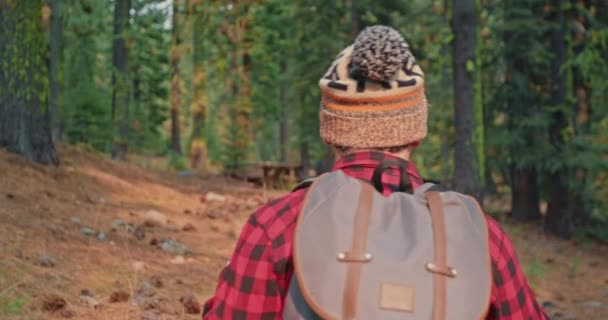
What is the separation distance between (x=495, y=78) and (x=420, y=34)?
261 cm

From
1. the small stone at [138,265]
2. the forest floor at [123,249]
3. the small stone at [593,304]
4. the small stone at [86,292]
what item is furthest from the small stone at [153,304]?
the small stone at [593,304]

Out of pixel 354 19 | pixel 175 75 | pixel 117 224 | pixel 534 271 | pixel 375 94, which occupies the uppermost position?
pixel 354 19

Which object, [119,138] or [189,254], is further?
[119,138]

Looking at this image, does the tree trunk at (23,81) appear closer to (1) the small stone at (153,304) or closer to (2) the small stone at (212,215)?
(2) the small stone at (212,215)

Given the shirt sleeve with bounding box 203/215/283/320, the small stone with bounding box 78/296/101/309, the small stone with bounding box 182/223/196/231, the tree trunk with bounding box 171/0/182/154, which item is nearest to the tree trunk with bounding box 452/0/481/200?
the small stone with bounding box 182/223/196/231

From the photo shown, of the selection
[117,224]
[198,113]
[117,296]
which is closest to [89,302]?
[117,296]

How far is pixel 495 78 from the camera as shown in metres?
17.8

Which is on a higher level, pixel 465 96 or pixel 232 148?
pixel 465 96

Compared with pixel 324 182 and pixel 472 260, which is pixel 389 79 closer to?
pixel 324 182

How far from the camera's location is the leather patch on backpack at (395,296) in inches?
69.5

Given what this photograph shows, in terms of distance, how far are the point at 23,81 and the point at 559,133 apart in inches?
440

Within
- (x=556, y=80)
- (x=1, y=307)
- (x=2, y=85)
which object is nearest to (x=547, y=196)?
(x=556, y=80)

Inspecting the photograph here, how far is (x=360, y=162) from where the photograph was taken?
2111mm

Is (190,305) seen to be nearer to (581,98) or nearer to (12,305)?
(12,305)
